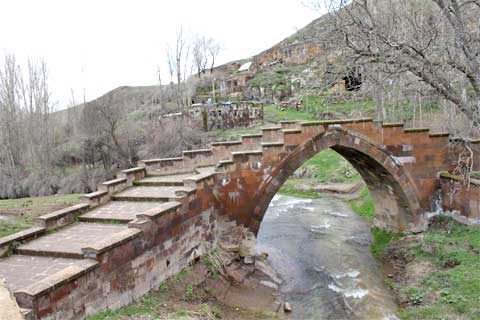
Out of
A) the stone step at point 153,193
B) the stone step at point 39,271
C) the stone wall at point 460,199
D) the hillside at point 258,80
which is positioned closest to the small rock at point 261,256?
the stone step at point 153,193

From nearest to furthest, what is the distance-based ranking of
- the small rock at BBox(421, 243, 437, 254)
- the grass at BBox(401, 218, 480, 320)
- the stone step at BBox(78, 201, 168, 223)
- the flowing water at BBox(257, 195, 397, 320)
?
the grass at BBox(401, 218, 480, 320) → the stone step at BBox(78, 201, 168, 223) → the flowing water at BBox(257, 195, 397, 320) → the small rock at BBox(421, 243, 437, 254)

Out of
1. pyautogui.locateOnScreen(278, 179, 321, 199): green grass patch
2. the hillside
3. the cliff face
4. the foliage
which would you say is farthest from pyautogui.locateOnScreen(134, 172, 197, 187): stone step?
the hillside

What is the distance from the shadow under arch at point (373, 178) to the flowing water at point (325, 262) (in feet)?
4.61

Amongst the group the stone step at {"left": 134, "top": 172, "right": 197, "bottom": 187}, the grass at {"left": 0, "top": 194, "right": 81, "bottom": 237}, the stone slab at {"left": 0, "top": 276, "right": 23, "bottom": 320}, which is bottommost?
Result: the grass at {"left": 0, "top": 194, "right": 81, "bottom": 237}

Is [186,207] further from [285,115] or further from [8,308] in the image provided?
[285,115]

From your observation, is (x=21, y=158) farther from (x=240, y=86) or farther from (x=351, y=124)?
(x=351, y=124)

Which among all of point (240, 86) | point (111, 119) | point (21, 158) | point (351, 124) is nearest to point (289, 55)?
point (240, 86)

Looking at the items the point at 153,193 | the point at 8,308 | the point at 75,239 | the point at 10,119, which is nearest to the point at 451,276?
the point at 153,193

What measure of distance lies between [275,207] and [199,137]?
12.5 metres

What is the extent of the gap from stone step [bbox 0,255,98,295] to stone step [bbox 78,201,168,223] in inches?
78.7

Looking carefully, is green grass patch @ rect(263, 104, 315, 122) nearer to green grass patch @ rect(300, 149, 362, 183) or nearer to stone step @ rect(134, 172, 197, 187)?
green grass patch @ rect(300, 149, 362, 183)

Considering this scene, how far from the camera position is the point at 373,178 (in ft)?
52.3

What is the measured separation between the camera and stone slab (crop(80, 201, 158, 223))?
33.1 ft

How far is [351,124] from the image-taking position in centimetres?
1377
